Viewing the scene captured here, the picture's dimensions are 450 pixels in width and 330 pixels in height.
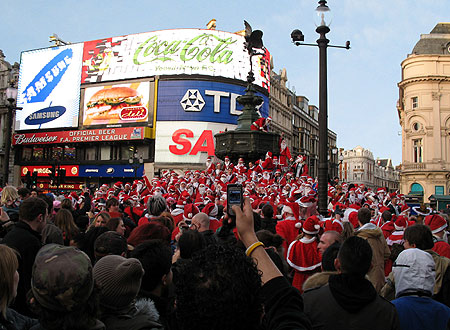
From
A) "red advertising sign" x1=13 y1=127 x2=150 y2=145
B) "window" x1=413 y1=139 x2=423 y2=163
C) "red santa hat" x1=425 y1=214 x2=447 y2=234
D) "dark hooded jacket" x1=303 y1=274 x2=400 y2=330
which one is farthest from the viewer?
"red advertising sign" x1=13 y1=127 x2=150 y2=145

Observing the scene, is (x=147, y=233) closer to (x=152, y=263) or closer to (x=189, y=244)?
(x=189, y=244)

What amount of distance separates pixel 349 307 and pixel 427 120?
47755mm

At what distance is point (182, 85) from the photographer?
45594mm

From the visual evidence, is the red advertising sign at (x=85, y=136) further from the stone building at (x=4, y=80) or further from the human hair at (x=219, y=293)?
the human hair at (x=219, y=293)

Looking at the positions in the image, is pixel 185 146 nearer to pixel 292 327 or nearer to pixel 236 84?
pixel 236 84

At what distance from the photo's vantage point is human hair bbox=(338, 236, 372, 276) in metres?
2.49

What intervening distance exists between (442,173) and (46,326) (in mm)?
47498

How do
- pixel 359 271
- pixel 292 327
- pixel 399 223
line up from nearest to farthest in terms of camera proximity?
pixel 292 327 < pixel 359 271 < pixel 399 223

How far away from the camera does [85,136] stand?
4872 cm

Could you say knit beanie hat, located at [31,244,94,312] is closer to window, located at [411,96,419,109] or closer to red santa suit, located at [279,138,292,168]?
red santa suit, located at [279,138,292,168]

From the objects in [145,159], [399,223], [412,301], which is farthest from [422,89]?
[412,301]

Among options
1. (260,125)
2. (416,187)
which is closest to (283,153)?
(260,125)


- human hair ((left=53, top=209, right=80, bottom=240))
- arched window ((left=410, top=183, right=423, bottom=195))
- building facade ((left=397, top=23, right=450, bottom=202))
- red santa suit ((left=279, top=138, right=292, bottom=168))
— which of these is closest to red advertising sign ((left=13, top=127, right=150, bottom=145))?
red santa suit ((left=279, top=138, right=292, bottom=168))

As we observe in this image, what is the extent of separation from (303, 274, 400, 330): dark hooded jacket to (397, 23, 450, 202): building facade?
44.7 meters
